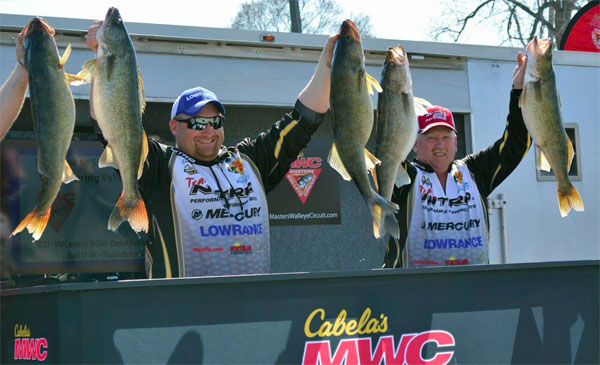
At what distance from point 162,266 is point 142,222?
498 mm

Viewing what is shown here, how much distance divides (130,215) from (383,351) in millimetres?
1131

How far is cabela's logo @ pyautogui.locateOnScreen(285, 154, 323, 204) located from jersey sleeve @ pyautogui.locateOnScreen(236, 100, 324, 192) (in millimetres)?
2224

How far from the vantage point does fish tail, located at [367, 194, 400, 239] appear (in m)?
3.37

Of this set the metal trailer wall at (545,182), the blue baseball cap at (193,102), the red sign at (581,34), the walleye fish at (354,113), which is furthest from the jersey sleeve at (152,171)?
the red sign at (581,34)

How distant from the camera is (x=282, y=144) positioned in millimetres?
3834

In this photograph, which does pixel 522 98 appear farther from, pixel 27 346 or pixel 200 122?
pixel 27 346

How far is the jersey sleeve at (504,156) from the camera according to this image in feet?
13.8

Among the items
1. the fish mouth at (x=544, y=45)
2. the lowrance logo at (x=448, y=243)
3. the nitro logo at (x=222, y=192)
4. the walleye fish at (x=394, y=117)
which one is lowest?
the lowrance logo at (x=448, y=243)

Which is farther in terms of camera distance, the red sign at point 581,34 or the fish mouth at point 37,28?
the red sign at point 581,34

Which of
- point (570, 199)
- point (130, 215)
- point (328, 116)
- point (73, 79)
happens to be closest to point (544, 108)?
point (570, 199)

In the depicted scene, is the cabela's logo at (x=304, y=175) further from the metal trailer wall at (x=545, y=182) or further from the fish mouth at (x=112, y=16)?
the fish mouth at (x=112, y=16)

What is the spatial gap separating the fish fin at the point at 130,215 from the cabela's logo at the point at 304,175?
3.09 m

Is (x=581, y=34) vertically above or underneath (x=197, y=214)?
above

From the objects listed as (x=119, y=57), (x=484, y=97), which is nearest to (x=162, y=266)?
(x=119, y=57)
